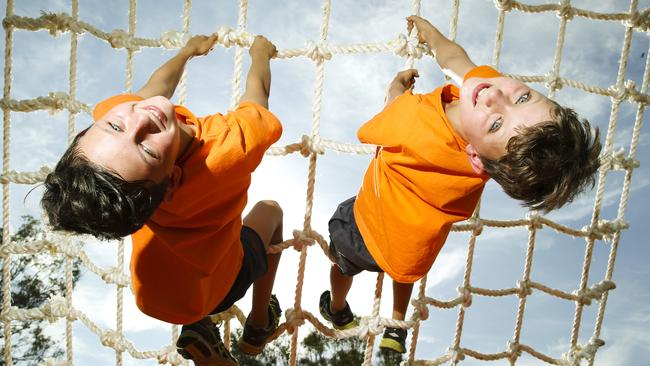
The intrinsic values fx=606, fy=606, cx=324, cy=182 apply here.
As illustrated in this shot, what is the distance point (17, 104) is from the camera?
65.2 inches

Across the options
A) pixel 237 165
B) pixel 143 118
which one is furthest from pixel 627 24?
pixel 143 118

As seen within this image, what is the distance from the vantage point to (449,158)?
1234 mm

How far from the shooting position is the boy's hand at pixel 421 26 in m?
1.48

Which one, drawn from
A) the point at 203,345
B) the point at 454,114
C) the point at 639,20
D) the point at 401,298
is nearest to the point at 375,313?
the point at 401,298

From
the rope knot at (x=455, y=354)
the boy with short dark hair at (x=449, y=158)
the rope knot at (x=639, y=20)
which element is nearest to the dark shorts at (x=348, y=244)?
the boy with short dark hair at (x=449, y=158)

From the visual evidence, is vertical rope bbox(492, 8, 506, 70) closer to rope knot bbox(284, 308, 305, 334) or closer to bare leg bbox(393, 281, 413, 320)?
bare leg bbox(393, 281, 413, 320)

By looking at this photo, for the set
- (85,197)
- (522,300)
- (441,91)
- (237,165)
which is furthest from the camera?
(522,300)

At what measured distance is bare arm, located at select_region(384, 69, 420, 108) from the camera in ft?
4.62

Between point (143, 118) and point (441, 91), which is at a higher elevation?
point (441, 91)

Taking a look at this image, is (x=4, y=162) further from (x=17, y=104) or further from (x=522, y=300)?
(x=522, y=300)

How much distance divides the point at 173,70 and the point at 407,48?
1.88ft

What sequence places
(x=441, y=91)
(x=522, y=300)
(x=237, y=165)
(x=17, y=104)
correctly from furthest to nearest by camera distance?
(x=522, y=300), (x=17, y=104), (x=441, y=91), (x=237, y=165)

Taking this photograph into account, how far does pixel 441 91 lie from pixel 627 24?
0.84 metres

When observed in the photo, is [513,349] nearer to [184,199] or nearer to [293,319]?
[293,319]
